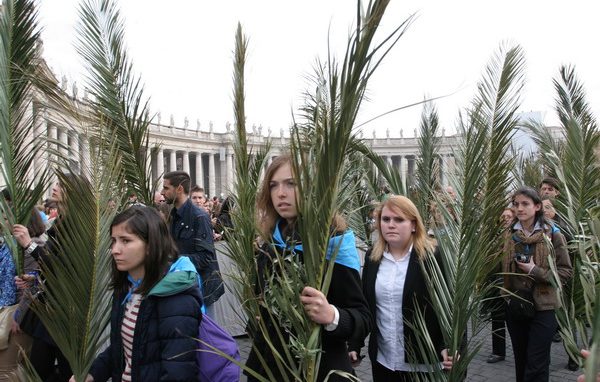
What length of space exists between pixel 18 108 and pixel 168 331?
4.82ft

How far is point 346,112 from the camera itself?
1112 mm

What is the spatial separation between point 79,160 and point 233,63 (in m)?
2.33

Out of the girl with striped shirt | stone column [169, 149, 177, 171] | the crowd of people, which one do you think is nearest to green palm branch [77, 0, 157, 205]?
the crowd of people

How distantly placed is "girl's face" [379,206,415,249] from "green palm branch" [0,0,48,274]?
1.99 metres

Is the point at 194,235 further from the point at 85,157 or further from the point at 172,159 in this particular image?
the point at 172,159

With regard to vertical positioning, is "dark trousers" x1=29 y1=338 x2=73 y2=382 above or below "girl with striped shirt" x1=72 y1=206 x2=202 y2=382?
below

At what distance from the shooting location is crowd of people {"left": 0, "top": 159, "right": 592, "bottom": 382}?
1.84 metres

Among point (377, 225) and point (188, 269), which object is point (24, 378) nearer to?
point (188, 269)

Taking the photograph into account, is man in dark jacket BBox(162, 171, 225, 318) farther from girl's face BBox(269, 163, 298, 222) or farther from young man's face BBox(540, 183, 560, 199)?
young man's face BBox(540, 183, 560, 199)

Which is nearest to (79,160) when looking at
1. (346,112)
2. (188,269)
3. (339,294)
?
(188,269)

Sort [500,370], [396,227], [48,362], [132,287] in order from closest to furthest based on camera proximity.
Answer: [132,287] → [396,227] → [48,362] → [500,370]

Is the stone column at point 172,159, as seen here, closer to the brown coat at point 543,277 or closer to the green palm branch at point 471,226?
the brown coat at point 543,277

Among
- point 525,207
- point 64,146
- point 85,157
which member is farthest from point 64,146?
point 525,207

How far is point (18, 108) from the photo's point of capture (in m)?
2.46
